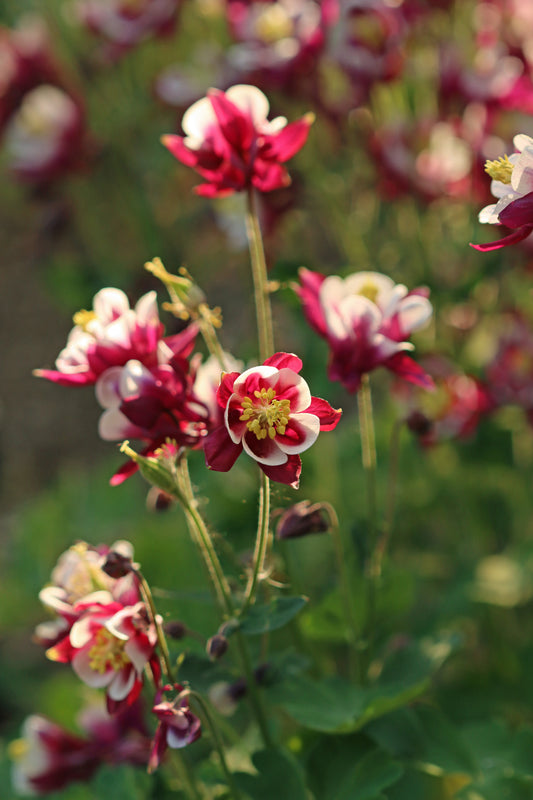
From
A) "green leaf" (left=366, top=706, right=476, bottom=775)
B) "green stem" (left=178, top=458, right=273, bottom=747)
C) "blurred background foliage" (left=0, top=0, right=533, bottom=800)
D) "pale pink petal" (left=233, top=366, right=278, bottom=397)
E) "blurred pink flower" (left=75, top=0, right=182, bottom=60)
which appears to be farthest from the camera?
"blurred pink flower" (left=75, top=0, right=182, bottom=60)

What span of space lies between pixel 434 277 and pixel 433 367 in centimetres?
27

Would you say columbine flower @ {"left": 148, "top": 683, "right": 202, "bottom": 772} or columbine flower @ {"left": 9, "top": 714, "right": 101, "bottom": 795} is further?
columbine flower @ {"left": 9, "top": 714, "right": 101, "bottom": 795}

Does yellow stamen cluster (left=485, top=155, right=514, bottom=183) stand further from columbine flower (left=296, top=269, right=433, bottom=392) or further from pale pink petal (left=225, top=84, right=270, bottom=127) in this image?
pale pink petal (left=225, top=84, right=270, bottom=127)

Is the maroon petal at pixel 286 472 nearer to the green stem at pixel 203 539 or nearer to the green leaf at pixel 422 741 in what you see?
the green stem at pixel 203 539

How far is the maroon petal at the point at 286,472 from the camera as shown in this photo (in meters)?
0.73

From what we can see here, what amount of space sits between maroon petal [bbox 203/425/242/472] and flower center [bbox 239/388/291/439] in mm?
22

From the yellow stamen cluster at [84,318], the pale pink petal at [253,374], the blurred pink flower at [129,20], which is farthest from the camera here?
the blurred pink flower at [129,20]

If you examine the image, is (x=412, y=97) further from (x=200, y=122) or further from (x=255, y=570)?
(x=255, y=570)

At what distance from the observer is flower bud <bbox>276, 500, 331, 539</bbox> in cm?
89

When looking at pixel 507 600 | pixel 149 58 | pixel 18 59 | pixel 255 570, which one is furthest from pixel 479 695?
pixel 149 58

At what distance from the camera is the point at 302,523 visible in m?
0.89

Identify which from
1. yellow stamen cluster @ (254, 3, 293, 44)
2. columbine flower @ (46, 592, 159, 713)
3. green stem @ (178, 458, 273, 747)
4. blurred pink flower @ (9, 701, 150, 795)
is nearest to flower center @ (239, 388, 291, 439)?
green stem @ (178, 458, 273, 747)

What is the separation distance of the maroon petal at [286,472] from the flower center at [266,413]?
0.03 m

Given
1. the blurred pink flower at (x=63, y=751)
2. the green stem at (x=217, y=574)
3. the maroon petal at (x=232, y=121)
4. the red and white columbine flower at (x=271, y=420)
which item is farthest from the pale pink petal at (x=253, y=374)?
the blurred pink flower at (x=63, y=751)
